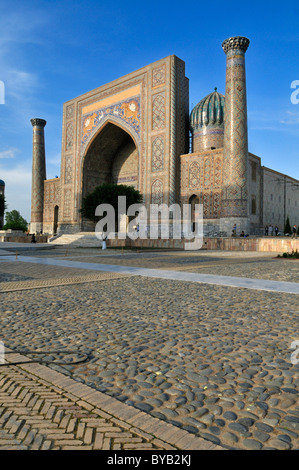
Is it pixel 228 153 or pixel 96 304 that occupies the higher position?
pixel 228 153

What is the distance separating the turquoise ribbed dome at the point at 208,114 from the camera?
86.9 ft

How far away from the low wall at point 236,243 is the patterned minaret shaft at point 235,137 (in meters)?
3.14

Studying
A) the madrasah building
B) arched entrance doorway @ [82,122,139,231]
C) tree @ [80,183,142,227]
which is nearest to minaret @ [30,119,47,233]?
the madrasah building

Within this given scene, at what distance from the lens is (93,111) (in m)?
30.5

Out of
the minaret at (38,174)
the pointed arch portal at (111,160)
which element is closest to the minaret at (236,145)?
the pointed arch portal at (111,160)

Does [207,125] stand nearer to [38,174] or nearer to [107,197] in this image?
[107,197]

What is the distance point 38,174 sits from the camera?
36.1 meters

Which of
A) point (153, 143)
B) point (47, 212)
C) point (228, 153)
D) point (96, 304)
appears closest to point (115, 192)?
point (153, 143)

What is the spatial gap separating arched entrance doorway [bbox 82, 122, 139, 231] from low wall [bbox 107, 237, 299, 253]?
34.2 feet

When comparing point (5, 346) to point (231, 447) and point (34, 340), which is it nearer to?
point (34, 340)

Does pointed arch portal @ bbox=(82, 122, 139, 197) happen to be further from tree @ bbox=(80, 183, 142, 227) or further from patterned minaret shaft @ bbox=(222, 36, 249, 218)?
patterned minaret shaft @ bbox=(222, 36, 249, 218)

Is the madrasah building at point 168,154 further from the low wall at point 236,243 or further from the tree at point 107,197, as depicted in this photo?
the low wall at point 236,243

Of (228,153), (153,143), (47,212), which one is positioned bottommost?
(47,212)

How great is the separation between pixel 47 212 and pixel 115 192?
16275 millimetres
